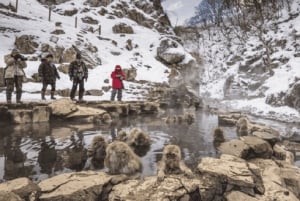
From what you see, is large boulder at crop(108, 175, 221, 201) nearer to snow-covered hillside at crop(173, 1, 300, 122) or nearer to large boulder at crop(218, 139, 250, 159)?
large boulder at crop(218, 139, 250, 159)

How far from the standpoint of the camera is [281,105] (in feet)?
56.4

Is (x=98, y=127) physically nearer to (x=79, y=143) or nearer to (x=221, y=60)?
(x=79, y=143)

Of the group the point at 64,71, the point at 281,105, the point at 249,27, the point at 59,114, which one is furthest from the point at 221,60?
the point at 59,114

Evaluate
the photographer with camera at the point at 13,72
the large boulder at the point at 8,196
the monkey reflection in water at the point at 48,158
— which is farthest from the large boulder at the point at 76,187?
the photographer with camera at the point at 13,72

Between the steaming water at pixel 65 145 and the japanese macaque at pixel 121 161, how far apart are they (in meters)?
0.19

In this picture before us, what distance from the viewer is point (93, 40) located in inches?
1034

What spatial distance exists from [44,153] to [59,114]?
390cm

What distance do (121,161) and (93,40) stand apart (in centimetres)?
2329

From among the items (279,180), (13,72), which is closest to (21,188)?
(279,180)

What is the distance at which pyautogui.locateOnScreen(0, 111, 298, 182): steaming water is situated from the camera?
4574mm

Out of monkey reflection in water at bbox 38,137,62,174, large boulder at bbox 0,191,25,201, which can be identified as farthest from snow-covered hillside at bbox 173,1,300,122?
large boulder at bbox 0,191,25,201

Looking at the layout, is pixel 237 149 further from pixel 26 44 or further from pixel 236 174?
pixel 26 44

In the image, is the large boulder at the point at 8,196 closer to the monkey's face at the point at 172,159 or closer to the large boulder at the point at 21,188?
the large boulder at the point at 21,188

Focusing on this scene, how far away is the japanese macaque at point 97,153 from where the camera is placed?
4875 millimetres
